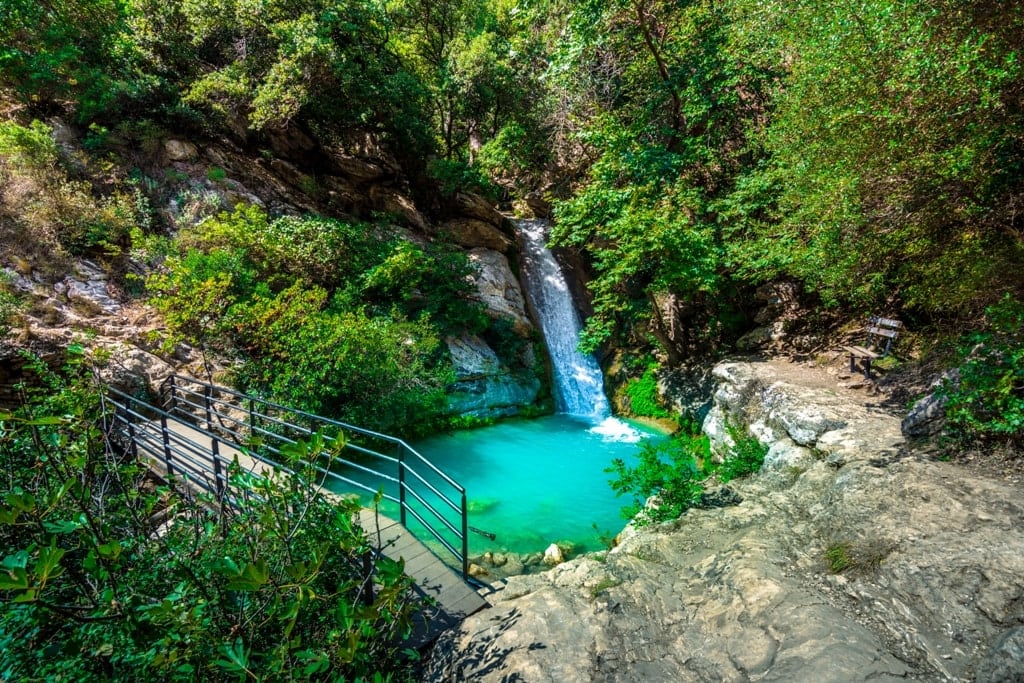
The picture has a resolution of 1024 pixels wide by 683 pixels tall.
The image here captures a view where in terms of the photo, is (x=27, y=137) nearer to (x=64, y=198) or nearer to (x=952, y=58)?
(x=64, y=198)

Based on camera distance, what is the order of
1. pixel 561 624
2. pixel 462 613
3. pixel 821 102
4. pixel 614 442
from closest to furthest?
pixel 561 624, pixel 462 613, pixel 821 102, pixel 614 442

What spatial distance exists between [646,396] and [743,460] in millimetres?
5125

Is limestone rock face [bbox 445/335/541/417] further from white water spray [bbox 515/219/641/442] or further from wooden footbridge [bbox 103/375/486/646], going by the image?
wooden footbridge [bbox 103/375/486/646]

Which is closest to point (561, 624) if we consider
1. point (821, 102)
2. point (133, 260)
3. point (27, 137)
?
point (821, 102)

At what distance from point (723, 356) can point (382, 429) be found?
8.70 m

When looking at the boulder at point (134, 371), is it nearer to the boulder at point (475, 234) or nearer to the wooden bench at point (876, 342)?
the boulder at point (475, 234)

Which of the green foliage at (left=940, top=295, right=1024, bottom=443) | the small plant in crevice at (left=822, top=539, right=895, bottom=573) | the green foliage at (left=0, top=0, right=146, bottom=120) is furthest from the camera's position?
the green foliage at (left=0, top=0, right=146, bottom=120)

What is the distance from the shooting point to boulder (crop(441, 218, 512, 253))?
601 inches

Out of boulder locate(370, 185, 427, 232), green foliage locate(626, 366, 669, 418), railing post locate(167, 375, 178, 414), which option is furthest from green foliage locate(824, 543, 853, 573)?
boulder locate(370, 185, 427, 232)

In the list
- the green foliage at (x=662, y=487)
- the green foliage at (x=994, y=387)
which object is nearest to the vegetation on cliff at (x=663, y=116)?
the green foliage at (x=994, y=387)

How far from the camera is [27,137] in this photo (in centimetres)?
867

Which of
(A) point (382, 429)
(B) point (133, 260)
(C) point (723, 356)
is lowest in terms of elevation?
(A) point (382, 429)

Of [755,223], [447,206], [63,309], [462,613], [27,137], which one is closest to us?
[462,613]

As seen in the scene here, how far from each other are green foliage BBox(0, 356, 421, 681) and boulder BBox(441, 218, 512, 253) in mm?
12716
